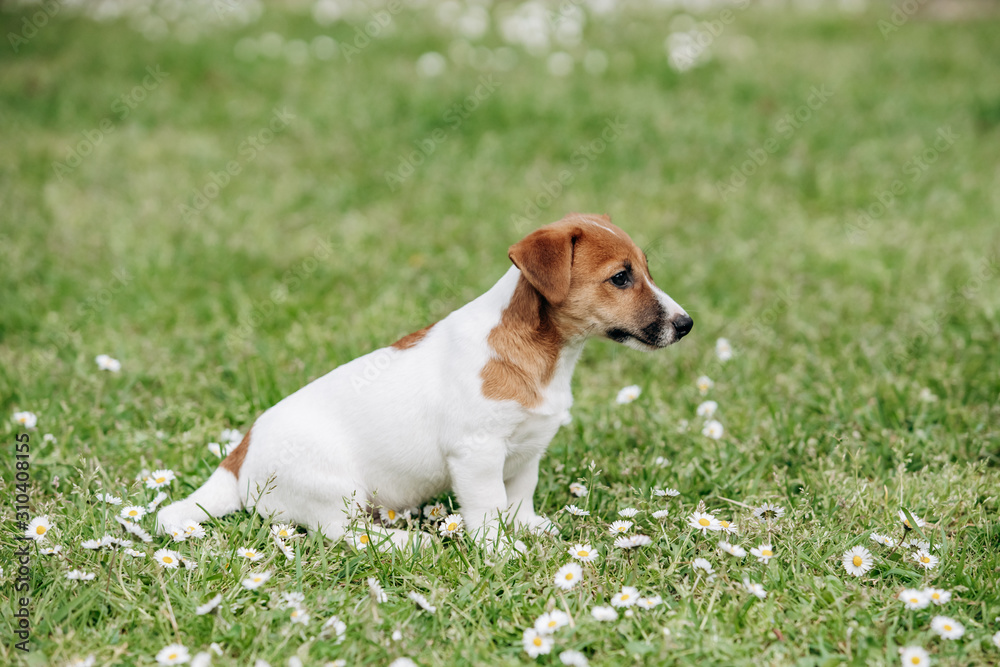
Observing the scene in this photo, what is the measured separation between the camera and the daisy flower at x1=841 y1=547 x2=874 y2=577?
295cm

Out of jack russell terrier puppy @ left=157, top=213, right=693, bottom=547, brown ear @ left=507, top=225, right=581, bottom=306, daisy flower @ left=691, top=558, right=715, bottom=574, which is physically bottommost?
daisy flower @ left=691, top=558, right=715, bottom=574

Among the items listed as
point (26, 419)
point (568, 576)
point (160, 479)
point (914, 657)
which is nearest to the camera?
point (914, 657)

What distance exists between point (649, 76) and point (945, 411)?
540 cm

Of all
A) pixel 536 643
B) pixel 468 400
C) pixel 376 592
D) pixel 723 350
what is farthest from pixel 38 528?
pixel 723 350

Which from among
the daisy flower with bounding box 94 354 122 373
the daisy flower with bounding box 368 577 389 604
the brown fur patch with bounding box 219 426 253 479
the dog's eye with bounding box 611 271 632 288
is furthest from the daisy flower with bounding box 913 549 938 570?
the daisy flower with bounding box 94 354 122 373

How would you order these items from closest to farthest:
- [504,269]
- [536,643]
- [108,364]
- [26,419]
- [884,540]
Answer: [536,643] < [884,540] < [26,419] < [108,364] < [504,269]

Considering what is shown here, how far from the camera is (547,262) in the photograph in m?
2.95

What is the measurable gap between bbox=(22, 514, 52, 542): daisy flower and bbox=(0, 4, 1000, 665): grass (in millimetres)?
93

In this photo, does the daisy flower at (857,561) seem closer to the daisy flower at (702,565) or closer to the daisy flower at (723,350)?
the daisy flower at (702,565)

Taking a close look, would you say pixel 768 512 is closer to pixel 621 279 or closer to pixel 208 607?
pixel 621 279

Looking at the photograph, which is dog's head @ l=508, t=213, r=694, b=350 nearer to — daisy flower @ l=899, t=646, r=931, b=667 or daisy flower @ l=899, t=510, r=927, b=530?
daisy flower @ l=899, t=510, r=927, b=530

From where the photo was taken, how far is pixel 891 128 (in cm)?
778

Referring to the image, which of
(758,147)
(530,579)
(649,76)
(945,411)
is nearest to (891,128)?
(758,147)

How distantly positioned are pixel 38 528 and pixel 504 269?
11.2 feet
